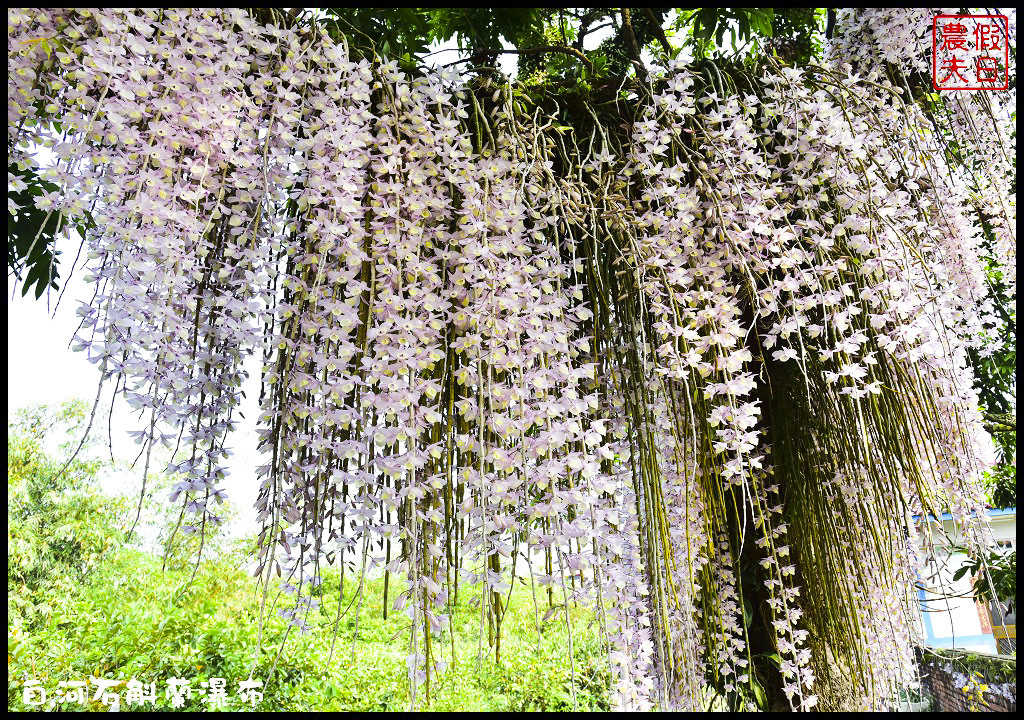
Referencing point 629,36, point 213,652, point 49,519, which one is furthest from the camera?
point 49,519

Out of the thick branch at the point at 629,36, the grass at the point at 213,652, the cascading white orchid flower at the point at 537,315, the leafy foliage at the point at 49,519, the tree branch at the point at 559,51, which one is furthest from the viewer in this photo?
the leafy foliage at the point at 49,519

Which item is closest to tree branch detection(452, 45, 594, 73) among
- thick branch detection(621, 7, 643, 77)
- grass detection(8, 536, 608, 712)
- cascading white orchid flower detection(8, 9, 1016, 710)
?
cascading white orchid flower detection(8, 9, 1016, 710)

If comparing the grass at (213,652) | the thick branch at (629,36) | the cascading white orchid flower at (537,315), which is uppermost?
the thick branch at (629,36)

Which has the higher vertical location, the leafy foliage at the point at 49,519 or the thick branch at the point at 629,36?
the thick branch at the point at 629,36

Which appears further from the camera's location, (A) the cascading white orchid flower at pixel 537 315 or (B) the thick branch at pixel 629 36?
(B) the thick branch at pixel 629 36

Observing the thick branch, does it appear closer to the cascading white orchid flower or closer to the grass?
the cascading white orchid flower

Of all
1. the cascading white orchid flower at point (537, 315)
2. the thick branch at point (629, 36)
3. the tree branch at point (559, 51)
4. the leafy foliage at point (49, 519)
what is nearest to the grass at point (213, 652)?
the leafy foliage at point (49, 519)

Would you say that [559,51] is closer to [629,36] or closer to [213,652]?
[629,36]

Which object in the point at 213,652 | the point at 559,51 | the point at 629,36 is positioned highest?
the point at 629,36

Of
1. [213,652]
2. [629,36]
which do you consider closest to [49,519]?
[213,652]

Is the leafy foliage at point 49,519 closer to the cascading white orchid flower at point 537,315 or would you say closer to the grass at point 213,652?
the grass at point 213,652

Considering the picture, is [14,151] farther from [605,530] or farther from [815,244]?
[815,244]

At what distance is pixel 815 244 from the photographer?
1.13 m

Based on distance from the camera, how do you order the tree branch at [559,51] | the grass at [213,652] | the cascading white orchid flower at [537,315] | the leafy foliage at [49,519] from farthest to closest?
the leafy foliage at [49,519], the grass at [213,652], the tree branch at [559,51], the cascading white orchid flower at [537,315]
